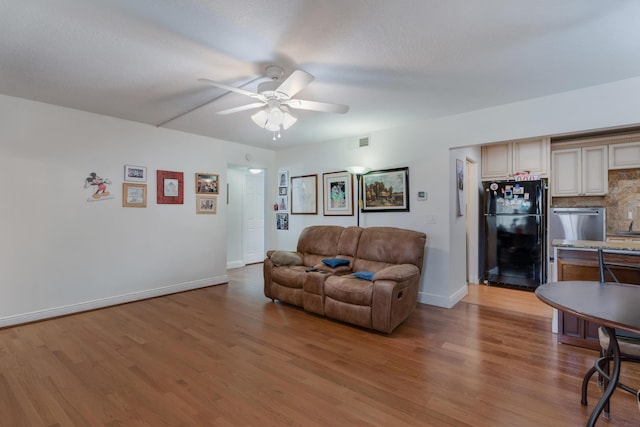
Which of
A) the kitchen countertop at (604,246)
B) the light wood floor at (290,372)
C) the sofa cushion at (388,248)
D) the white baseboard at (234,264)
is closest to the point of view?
the light wood floor at (290,372)

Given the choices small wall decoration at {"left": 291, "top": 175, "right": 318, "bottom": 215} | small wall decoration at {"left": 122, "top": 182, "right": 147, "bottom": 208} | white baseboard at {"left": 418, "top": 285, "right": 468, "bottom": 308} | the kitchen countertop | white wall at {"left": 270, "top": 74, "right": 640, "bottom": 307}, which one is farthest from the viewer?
small wall decoration at {"left": 291, "top": 175, "right": 318, "bottom": 215}

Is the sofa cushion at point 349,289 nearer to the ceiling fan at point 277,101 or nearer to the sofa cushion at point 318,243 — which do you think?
the sofa cushion at point 318,243

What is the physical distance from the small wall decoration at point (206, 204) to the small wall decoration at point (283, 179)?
1.29 m

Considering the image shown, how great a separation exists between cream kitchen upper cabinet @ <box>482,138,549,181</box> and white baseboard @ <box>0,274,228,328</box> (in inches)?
192

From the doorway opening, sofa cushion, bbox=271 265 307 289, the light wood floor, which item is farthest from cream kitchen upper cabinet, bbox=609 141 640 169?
the doorway opening

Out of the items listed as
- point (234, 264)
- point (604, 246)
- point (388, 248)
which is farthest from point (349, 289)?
point (234, 264)

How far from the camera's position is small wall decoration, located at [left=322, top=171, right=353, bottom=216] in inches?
184

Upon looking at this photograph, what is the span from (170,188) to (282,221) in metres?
2.05

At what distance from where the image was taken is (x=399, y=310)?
3.01 m

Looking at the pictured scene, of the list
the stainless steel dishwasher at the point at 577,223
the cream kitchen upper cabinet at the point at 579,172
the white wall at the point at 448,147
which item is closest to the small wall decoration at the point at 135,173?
the white wall at the point at 448,147

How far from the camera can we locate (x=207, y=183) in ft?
15.9

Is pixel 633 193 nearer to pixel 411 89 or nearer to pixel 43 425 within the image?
pixel 411 89

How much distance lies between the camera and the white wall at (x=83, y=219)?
10.4 ft

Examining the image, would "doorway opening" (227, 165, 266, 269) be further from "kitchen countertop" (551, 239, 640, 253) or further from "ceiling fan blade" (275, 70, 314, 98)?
"kitchen countertop" (551, 239, 640, 253)
